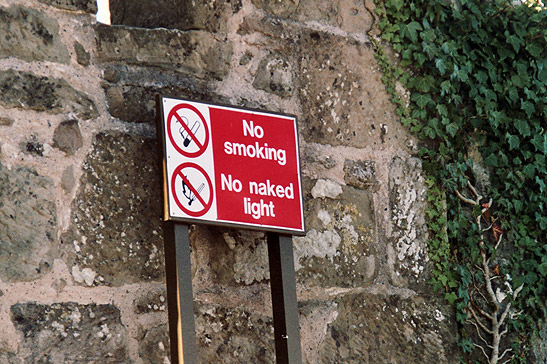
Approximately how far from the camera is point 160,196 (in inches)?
86.4

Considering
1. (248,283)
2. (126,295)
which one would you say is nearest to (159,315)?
(126,295)

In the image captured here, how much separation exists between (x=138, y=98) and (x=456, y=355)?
3.65 ft

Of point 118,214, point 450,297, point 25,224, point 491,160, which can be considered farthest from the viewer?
point 491,160

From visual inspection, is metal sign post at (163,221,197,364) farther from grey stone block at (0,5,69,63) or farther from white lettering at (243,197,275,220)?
grey stone block at (0,5,69,63)

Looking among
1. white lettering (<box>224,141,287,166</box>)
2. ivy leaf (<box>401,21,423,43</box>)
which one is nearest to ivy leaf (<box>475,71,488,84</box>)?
ivy leaf (<box>401,21,423,43</box>)

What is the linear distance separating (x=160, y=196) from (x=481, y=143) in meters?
1.04

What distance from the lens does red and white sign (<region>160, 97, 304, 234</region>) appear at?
2.14 metres

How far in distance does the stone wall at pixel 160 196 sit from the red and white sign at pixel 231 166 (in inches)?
4.3

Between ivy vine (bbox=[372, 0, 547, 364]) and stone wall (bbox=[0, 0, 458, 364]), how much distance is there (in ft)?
0.22

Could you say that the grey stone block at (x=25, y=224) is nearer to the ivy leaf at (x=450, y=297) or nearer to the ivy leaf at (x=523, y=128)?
the ivy leaf at (x=450, y=297)

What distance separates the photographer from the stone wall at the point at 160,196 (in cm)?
206

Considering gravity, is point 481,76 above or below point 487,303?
above

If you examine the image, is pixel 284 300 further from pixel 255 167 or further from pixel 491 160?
pixel 491 160

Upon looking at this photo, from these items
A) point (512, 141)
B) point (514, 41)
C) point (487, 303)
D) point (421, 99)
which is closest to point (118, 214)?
point (421, 99)
